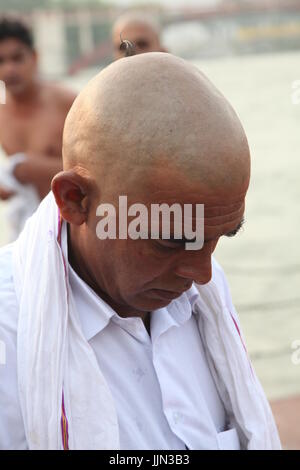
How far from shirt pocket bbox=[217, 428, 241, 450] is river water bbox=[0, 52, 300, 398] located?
2.29 metres

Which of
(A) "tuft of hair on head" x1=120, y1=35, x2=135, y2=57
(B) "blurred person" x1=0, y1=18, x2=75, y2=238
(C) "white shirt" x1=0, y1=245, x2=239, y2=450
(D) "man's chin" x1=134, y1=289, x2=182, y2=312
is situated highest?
(B) "blurred person" x1=0, y1=18, x2=75, y2=238

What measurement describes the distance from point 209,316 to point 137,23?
3.32m

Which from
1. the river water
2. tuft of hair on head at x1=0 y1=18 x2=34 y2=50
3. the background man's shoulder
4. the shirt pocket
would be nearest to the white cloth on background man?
the background man's shoulder

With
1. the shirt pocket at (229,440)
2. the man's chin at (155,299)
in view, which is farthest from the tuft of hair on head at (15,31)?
the shirt pocket at (229,440)

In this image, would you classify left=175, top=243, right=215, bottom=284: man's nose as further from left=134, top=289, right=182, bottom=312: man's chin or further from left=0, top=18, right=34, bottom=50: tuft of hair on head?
left=0, top=18, right=34, bottom=50: tuft of hair on head

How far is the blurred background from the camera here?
14.5ft

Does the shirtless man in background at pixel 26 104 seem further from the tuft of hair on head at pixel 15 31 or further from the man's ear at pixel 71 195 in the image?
the man's ear at pixel 71 195

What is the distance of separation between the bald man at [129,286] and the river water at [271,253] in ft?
7.65

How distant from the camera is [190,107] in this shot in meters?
1.37

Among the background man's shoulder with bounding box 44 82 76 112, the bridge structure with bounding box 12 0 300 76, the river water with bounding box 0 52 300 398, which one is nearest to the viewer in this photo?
the river water with bounding box 0 52 300 398

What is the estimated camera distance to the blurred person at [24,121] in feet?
13.4

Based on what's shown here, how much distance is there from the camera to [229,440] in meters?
1.61

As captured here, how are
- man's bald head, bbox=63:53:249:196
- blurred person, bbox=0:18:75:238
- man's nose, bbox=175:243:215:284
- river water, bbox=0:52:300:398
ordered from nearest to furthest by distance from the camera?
1. man's bald head, bbox=63:53:249:196
2. man's nose, bbox=175:243:215:284
3. blurred person, bbox=0:18:75:238
4. river water, bbox=0:52:300:398
